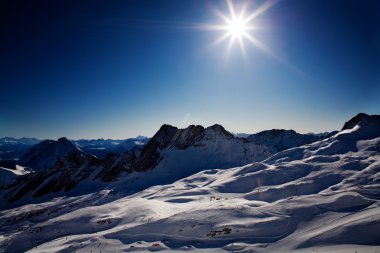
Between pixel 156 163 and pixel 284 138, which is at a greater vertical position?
pixel 284 138

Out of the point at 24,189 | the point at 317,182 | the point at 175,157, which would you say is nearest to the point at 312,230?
the point at 317,182

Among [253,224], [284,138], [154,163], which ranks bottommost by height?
[253,224]

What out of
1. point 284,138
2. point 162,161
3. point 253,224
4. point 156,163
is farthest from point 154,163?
point 284,138

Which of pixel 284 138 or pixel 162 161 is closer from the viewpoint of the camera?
pixel 162 161

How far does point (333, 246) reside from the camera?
48.2ft

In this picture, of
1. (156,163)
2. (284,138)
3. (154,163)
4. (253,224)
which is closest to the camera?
(253,224)

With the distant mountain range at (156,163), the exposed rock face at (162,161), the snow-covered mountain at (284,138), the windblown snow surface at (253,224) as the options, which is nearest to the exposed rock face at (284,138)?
the snow-covered mountain at (284,138)

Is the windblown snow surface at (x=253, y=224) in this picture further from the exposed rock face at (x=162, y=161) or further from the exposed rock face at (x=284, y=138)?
the exposed rock face at (x=284, y=138)

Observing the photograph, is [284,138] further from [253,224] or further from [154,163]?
[253,224]

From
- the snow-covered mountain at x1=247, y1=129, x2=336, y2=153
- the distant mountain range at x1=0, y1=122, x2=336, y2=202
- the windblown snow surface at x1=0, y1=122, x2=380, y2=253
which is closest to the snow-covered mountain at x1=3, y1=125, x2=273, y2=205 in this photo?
the distant mountain range at x1=0, y1=122, x2=336, y2=202

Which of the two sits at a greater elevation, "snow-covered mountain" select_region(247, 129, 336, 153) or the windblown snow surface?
"snow-covered mountain" select_region(247, 129, 336, 153)

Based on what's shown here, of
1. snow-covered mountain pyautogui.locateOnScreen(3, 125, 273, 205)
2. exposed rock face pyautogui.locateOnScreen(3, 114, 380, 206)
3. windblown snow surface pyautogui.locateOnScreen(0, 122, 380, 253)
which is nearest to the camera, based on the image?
windblown snow surface pyautogui.locateOnScreen(0, 122, 380, 253)

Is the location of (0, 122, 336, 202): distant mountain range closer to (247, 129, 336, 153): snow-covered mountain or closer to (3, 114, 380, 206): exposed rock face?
(3, 114, 380, 206): exposed rock face

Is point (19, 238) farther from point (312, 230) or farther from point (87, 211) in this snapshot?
point (312, 230)
